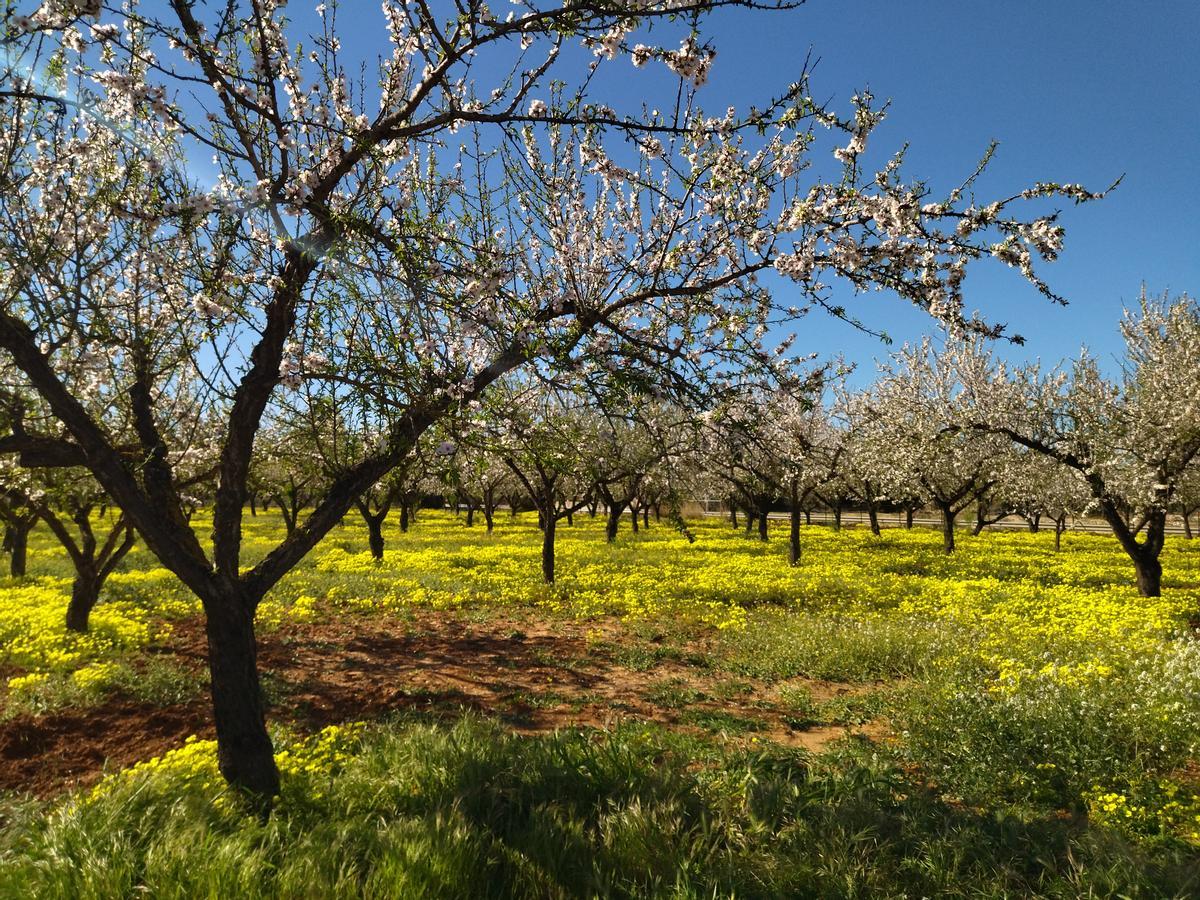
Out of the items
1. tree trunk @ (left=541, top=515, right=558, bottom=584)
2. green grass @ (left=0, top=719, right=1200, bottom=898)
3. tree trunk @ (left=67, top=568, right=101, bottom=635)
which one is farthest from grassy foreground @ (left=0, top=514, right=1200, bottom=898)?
tree trunk @ (left=541, top=515, right=558, bottom=584)

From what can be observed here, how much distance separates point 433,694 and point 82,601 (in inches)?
296

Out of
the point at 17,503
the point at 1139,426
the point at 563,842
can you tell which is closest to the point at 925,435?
the point at 1139,426

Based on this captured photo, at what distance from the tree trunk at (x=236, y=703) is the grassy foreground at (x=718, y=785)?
0.25 metres

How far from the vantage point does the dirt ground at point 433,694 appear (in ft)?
Answer: 22.0

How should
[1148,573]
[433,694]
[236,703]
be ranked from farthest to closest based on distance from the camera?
[1148,573], [433,694], [236,703]

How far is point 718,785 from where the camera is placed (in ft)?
16.6

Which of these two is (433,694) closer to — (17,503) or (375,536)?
(17,503)

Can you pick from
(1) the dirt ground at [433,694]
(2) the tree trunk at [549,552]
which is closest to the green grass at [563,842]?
(1) the dirt ground at [433,694]

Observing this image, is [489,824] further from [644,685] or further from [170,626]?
[170,626]

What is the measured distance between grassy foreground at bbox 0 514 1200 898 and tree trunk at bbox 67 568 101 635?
392mm

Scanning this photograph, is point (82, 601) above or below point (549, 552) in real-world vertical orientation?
below

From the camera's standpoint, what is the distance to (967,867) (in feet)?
13.1

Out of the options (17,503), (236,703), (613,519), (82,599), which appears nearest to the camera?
(236,703)

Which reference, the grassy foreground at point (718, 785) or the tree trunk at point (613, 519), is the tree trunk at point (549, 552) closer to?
the grassy foreground at point (718, 785)
